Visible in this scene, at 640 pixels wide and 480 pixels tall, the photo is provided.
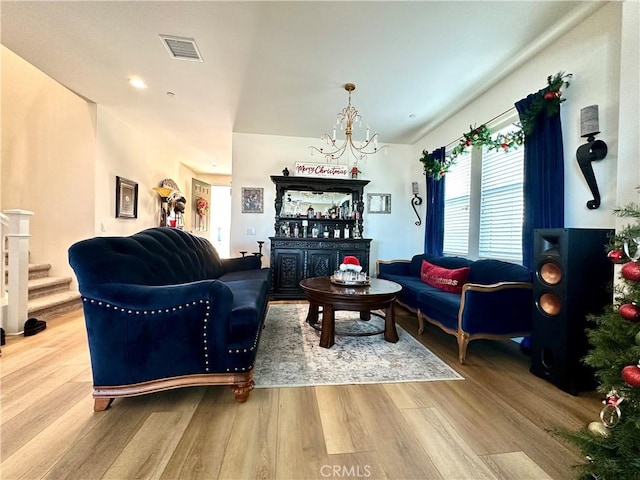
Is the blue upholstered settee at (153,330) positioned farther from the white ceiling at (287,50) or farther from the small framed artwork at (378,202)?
the small framed artwork at (378,202)

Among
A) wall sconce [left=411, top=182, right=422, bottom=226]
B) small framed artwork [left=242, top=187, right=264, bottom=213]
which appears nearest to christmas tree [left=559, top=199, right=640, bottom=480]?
wall sconce [left=411, top=182, right=422, bottom=226]

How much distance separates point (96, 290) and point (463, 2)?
319 centimetres

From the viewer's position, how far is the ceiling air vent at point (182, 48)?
2538mm

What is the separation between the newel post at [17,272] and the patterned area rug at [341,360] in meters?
2.48

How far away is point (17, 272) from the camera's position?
9.15ft

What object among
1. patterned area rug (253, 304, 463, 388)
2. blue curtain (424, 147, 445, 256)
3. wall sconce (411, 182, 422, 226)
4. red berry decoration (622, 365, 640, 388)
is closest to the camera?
red berry decoration (622, 365, 640, 388)

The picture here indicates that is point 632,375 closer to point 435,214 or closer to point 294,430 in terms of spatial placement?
point 294,430

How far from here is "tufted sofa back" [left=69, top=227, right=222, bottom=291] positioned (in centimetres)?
154

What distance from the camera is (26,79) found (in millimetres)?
3916

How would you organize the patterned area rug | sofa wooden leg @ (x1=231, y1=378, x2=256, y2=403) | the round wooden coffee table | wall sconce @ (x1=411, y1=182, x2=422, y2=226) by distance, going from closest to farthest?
sofa wooden leg @ (x1=231, y1=378, x2=256, y2=403) < the patterned area rug < the round wooden coffee table < wall sconce @ (x1=411, y1=182, x2=422, y2=226)

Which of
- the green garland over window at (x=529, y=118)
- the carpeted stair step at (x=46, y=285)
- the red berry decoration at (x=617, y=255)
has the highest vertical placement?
the green garland over window at (x=529, y=118)

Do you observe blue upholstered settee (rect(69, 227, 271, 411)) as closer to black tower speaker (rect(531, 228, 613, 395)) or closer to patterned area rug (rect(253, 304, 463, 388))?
patterned area rug (rect(253, 304, 463, 388))

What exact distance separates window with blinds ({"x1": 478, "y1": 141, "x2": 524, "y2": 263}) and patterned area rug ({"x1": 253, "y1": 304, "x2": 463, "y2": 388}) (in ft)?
4.84

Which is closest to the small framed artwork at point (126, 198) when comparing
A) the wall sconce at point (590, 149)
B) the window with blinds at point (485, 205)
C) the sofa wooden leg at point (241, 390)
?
the sofa wooden leg at point (241, 390)
